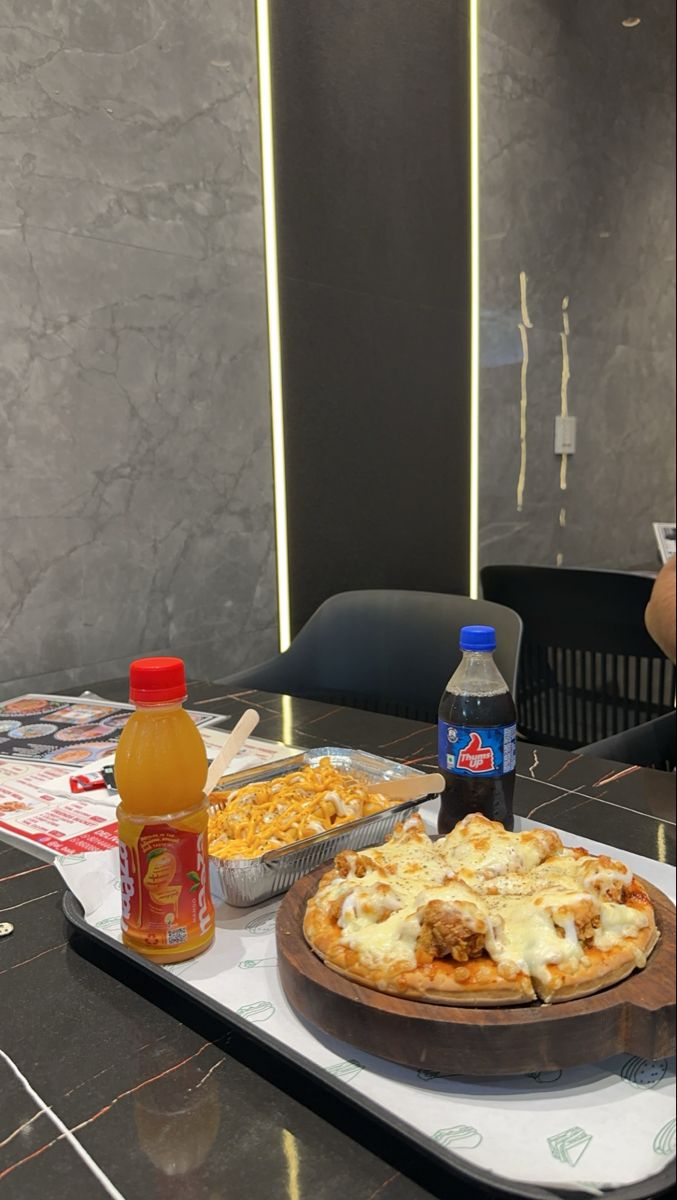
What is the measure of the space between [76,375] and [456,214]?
149 cm

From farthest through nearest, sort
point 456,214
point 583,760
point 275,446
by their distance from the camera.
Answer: point 456,214 → point 275,446 → point 583,760

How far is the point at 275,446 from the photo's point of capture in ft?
7.48

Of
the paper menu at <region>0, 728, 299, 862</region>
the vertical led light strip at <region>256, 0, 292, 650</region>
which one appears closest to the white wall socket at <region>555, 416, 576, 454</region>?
the vertical led light strip at <region>256, 0, 292, 650</region>

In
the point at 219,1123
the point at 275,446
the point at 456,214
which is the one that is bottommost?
the point at 219,1123

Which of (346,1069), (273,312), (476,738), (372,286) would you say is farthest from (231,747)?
(372,286)

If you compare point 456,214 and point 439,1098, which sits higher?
point 456,214

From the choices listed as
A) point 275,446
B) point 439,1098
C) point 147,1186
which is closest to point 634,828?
point 439,1098

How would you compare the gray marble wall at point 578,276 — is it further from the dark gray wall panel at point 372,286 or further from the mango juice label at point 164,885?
the mango juice label at point 164,885

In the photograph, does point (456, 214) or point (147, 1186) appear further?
point (456, 214)

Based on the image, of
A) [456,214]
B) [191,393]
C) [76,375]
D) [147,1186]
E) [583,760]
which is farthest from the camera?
[456,214]

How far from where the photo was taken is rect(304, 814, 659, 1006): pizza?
1.67ft

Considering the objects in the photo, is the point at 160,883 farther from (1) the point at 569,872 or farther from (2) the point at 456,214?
(2) the point at 456,214

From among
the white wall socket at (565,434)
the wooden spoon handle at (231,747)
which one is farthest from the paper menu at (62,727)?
the white wall socket at (565,434)

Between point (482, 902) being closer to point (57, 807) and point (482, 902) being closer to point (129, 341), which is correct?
point (57, 807)
